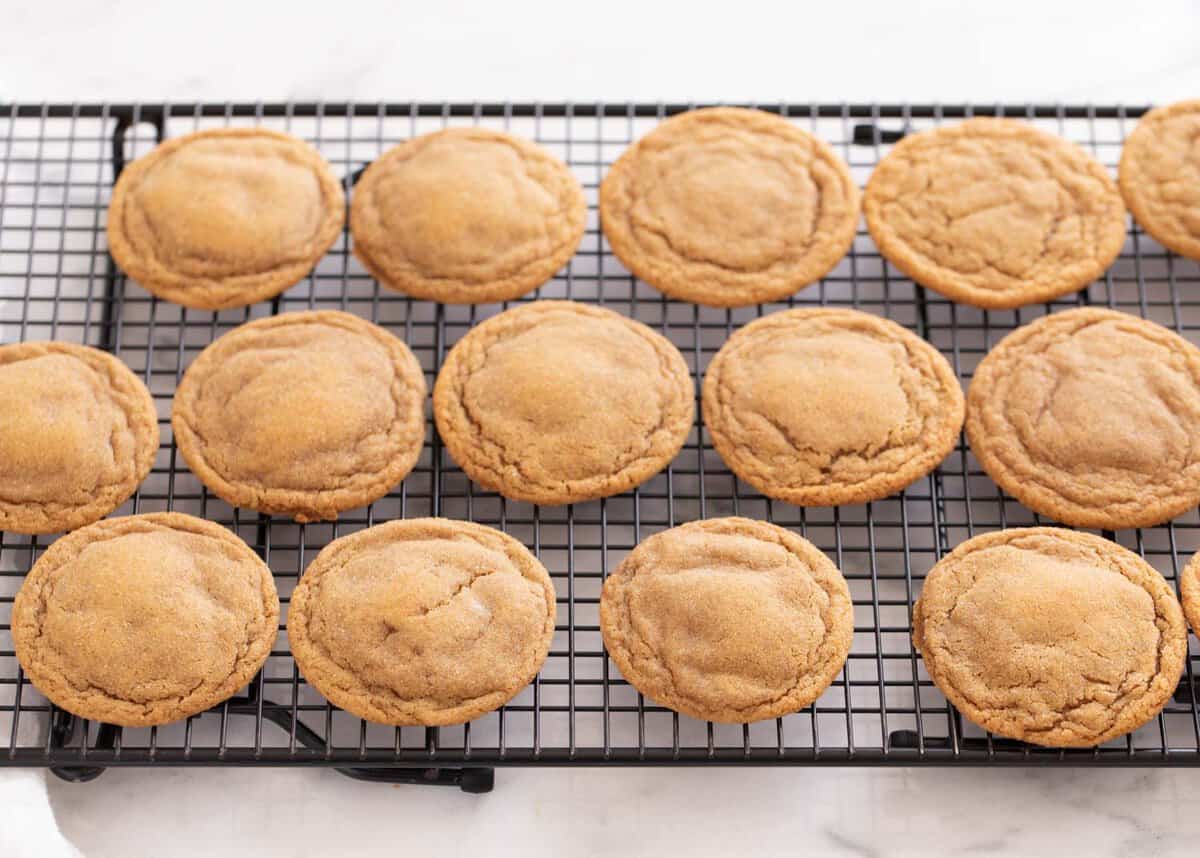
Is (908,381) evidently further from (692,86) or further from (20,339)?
(20,339)

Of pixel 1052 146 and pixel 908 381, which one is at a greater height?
pixel 1052 146

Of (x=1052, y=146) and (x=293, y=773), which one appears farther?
(x=1052, y=146)

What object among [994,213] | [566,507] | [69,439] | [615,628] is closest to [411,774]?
[615,628]

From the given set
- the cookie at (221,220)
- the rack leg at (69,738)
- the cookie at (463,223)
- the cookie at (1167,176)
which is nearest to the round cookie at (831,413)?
the cookie at (463,223)

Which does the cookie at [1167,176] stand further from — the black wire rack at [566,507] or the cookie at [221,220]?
the cookie at [221,220]

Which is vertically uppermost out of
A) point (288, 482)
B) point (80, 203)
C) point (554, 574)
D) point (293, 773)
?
point (80, 203)

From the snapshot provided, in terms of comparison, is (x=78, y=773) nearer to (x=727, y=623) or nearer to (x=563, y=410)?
(x=563, y=410)

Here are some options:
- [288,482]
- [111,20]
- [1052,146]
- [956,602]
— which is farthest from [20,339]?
[1052,146]

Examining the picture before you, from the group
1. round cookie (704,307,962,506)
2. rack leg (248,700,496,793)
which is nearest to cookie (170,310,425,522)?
rack leg (248,700,496,793)
